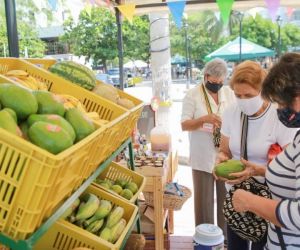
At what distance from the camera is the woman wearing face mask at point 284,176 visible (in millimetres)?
1483

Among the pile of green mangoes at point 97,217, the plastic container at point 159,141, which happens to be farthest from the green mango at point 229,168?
the plastic container at point 159,141

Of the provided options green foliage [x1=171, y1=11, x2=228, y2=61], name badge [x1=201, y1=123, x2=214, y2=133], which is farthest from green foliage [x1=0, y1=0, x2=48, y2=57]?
green foliage [x1=171, y1=11, x2=228, y2=61]

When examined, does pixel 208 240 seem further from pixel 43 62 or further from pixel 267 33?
pixel 267 33

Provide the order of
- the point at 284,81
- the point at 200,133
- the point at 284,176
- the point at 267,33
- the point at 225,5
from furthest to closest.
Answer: the point at 267,33
the point at 225,5
the point at 200,133
the point at 284,176
the point at 284,81

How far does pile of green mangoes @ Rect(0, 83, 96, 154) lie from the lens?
982 mm

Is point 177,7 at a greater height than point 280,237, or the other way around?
point 177,7

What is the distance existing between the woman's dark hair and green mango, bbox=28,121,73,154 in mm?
914

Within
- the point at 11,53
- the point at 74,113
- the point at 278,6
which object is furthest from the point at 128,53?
the point at 74,113

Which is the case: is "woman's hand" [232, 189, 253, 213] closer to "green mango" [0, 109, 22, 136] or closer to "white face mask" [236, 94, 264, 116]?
"white face mask" [236, 94, 264, 116]

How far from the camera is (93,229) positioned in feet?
5.01

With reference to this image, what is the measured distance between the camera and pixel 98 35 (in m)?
15.0

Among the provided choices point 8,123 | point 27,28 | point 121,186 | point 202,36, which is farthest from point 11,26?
point 202,36

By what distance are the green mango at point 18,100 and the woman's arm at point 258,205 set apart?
97 cm

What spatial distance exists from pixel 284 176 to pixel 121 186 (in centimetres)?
87
